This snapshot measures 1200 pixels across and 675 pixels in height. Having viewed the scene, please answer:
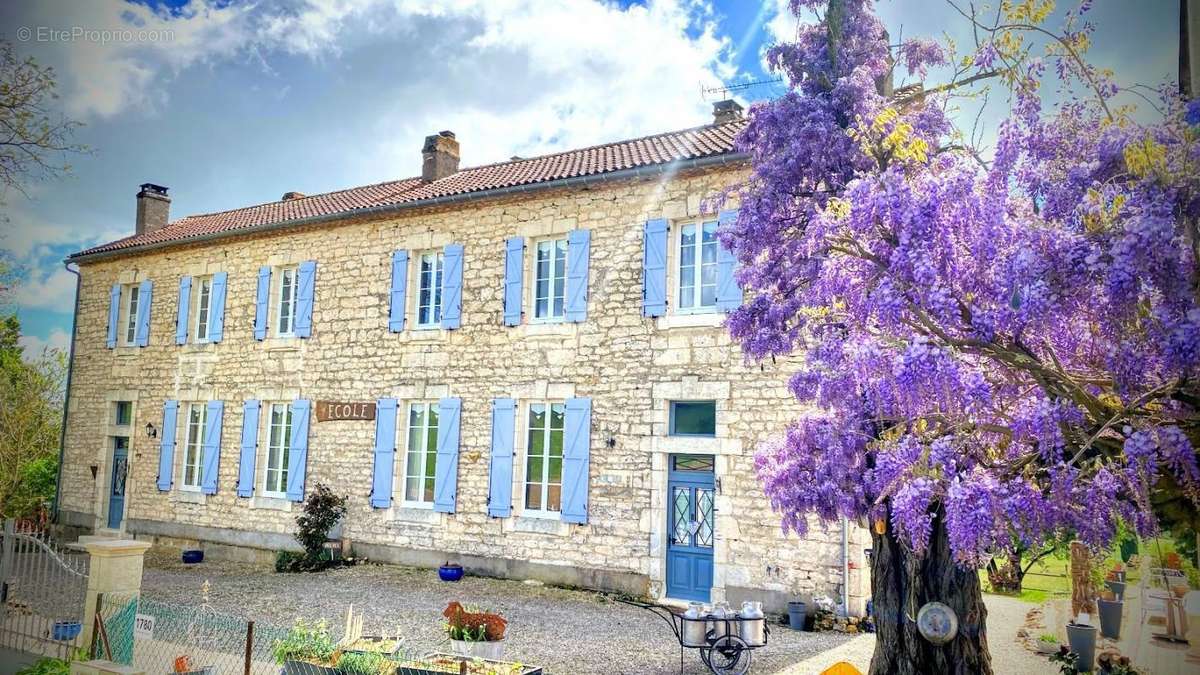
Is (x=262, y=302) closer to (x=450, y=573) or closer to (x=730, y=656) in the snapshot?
(x=450, y=573)

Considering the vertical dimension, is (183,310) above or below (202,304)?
below

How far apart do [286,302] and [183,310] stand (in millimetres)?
2648

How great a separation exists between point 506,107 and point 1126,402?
10.5 meters

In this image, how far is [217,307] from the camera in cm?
1465

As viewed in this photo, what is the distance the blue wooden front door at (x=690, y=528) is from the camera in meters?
9.48

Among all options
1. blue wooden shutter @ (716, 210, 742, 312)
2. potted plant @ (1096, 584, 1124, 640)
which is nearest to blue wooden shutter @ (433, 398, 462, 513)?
blue wooden shutter @ (716, 210, 742, 312)

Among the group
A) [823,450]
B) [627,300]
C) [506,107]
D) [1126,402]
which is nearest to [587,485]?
[627,300]

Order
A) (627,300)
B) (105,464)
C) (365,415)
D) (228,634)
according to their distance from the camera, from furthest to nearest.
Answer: (105,464) < (365,415) < (627,300) < (228,634)

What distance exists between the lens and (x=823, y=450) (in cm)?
548

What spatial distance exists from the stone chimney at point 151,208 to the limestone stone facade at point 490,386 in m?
2.41

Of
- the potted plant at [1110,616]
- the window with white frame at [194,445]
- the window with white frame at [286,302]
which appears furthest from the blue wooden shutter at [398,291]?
the potted plant at [1110,616]

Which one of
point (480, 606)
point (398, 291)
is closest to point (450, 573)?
point (480, 606)

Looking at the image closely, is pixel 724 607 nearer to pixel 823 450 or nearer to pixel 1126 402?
pixel 823 450

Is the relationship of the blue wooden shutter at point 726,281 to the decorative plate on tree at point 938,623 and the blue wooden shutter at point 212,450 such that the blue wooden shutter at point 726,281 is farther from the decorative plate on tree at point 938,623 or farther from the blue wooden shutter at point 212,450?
the blue wooden shutter at point 212,450
